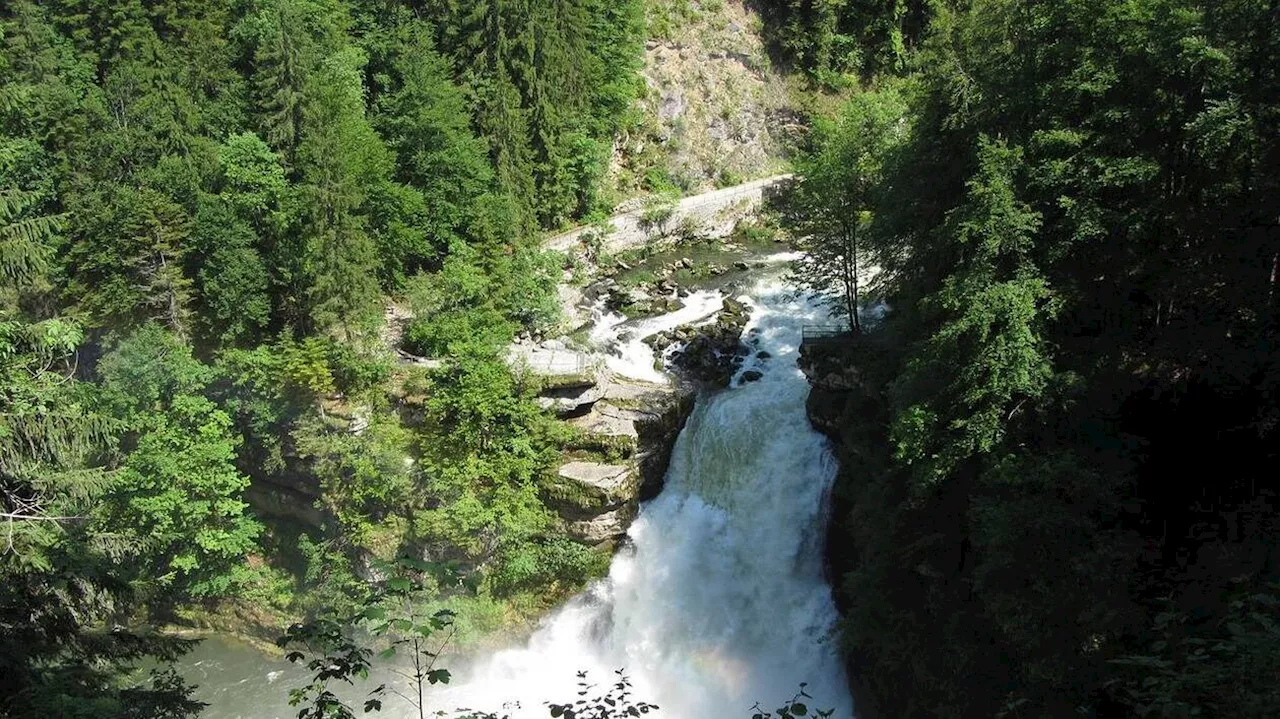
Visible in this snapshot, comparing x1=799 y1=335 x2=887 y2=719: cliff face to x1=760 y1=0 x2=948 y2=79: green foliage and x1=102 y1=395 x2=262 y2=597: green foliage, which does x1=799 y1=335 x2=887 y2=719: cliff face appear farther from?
x1=760 y1=0 x2=948 y2=79: green foliage

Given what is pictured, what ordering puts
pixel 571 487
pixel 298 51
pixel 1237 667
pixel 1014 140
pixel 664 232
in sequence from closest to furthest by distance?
pixel 1237 667
pixel 1014 140
pixel 571 487
pixel 298 51
pixel 664 232

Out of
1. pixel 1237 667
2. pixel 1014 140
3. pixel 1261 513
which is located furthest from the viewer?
pixel 1014 140

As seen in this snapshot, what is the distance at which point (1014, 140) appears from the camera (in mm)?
18750

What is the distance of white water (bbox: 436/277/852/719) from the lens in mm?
24234

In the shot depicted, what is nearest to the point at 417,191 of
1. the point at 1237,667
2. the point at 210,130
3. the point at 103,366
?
the point at 210,130

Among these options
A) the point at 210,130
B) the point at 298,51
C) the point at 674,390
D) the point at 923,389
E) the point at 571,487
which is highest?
the point at 298,51

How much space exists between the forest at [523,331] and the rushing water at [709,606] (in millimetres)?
1183

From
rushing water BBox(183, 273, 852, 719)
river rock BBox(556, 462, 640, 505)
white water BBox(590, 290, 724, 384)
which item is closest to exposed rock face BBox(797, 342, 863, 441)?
rushing water BBox(183, 273, 852, 719)

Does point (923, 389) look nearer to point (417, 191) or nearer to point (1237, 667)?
point (1237, 667)

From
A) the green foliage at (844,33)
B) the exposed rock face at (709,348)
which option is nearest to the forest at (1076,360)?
the exposed rock face at (709,348)

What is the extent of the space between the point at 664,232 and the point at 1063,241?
29575mm

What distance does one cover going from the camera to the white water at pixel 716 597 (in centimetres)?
2423

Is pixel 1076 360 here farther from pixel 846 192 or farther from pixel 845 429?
pixel 846 192

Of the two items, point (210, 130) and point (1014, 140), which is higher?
point (210, 130)
